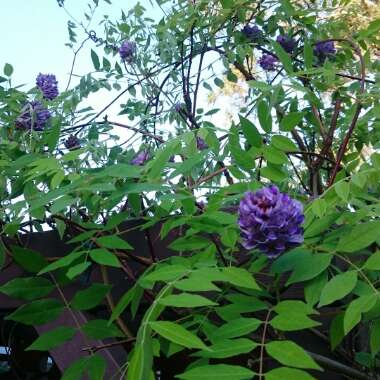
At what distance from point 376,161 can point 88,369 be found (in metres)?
0.60

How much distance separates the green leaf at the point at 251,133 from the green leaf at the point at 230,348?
0.37 metres

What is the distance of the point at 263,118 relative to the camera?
101 cm

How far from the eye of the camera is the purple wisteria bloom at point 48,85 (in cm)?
190

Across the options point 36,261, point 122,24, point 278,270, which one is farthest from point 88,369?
point 122,24

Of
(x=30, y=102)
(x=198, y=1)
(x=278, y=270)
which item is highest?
(x=198, y=1)

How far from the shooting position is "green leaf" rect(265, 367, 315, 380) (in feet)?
2.09

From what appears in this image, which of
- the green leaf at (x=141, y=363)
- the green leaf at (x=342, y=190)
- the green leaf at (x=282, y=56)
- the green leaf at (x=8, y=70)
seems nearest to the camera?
the green leaf at (x=141, y=363)

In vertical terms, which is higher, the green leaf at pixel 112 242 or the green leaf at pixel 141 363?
the green leaf at pixel 112 242

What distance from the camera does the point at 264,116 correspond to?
101 cm

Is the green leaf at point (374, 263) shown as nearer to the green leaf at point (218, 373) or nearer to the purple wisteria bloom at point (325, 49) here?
the green leaf at point (218, 373)

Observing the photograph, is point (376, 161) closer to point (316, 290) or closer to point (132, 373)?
point (316, 290)

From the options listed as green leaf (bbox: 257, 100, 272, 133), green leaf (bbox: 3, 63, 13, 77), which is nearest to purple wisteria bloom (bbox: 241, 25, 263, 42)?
green leaf (bbox: 3, 63, 13, 77)

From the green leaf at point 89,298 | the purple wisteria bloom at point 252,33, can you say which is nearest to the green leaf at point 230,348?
the green leaf at point 89,298

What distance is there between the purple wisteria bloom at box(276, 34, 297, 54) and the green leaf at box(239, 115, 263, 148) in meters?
1.16
